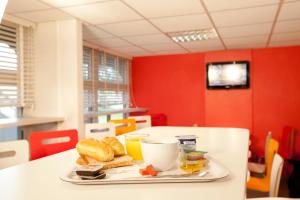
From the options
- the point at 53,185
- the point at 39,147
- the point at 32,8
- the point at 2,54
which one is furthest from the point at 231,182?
the point at 2,54

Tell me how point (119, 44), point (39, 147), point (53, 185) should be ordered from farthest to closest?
point (119, 44) → point (39, 147) → point (53, 185)

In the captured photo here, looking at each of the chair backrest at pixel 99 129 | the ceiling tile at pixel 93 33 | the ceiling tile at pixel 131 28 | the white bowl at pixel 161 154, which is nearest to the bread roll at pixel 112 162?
the white bowl at pixel 161 154

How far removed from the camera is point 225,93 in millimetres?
4715

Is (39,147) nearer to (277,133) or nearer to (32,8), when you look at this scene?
(32,8)

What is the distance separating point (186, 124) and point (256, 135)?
1227 mm

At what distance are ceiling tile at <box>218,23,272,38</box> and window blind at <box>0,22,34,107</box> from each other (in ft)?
7.58

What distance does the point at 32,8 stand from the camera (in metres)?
2.53

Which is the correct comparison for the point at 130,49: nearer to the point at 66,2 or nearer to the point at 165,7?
the point at 165,7

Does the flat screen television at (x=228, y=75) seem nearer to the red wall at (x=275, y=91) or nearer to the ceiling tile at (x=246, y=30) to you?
the red wall at (x=275, y=91)

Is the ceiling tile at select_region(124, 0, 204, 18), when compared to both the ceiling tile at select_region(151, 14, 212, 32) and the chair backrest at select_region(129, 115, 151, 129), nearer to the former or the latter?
the ceiling tile at select_region(151, 14, 212, 32)

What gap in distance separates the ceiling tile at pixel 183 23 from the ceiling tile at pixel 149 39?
1.17 ft

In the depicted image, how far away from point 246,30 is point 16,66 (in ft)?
9.01

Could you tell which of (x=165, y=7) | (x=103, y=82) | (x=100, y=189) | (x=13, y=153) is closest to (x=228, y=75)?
(x=103, y=82)

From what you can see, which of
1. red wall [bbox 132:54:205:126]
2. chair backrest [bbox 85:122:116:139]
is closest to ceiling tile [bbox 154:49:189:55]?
red wall [bbox 132:54:205:126]
